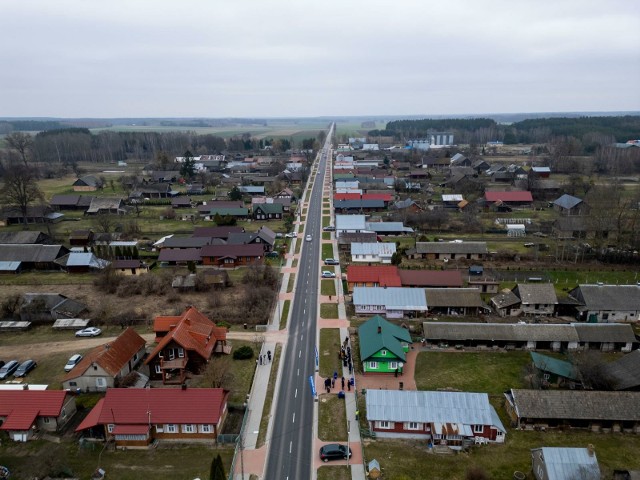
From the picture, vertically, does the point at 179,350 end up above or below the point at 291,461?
above

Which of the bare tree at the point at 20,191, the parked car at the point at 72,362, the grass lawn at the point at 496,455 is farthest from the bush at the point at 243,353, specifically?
the bare tree at the point at 20,191

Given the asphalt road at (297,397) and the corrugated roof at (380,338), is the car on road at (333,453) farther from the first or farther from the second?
the corrugated roof at (380,338)

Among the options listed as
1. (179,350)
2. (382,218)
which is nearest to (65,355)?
(179,350)

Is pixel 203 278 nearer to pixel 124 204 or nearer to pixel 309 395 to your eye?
pixel 309 395

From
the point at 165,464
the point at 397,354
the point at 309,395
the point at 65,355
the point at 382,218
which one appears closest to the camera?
the point at 165,464

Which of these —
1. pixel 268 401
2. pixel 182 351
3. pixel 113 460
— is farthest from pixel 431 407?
pixel 113 460

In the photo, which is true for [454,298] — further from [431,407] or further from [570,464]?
[570,464]

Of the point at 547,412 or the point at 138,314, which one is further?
the point at 138,314
